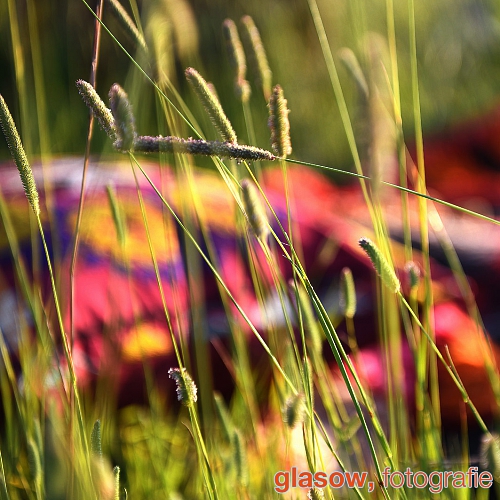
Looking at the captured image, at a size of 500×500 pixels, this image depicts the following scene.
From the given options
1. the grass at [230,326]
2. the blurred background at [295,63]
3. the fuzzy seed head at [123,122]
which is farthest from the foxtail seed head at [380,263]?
the blurred background at [295,63]

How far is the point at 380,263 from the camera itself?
0.24 m

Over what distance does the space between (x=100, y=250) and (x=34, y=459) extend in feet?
1.18

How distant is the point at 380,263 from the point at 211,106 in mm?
97

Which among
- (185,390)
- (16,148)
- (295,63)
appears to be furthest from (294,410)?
(295,63)

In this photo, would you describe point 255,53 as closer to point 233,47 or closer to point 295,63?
point 233,47

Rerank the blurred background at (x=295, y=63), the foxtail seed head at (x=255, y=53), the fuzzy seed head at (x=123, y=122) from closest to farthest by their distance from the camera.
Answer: the fuzzy seed head at (x=123, y=122) < the foxtail seed head at (x=255, y=53) < the blurred background at (x=295, y=63)

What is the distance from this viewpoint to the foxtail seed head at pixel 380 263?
23cm

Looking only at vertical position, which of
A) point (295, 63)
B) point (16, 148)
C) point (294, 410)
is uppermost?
point (295, 63)

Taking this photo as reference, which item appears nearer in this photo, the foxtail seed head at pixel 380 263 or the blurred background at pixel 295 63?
the foxtail seed head at pixel 380 263

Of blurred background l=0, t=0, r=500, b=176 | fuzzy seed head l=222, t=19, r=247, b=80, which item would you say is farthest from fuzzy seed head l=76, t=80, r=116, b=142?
blurred background l=0, t=0, r=500, b=176

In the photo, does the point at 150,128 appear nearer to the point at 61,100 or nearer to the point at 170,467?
the point at 61,100

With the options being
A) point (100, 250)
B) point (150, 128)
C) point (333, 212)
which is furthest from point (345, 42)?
point (100, 250)

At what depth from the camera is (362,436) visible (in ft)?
1.61

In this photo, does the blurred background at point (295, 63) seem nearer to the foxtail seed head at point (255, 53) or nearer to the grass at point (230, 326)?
the grass at point (230, 326)
